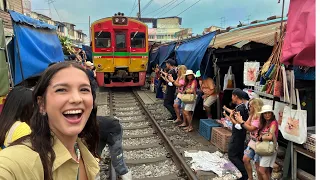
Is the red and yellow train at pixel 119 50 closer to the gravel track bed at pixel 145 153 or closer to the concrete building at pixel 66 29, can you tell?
the gravel track bed at pixel 145 153

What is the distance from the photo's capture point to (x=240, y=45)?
4895 millimetres

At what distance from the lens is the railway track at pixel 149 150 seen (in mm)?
4488

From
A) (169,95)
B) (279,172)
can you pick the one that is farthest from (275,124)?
(169,95)

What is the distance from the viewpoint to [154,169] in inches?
185

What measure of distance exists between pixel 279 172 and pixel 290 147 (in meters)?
0.70

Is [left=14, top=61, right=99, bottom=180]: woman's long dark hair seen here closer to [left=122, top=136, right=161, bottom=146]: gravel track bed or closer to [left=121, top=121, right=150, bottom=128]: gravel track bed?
[left=122, top=136, right=161, bottom=146]: gravel track bed

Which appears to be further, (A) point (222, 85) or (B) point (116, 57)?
(B) point (116, 57)

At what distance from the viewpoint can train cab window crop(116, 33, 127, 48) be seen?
12.7 meters

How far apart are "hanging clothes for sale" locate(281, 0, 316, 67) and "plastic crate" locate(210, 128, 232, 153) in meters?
2.53

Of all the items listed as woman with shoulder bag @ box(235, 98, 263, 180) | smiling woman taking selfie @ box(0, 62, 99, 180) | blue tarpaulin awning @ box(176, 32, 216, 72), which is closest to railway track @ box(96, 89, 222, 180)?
woman with shoulder bag @ box(235, 98, 263, 180)

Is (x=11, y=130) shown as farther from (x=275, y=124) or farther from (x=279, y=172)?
(x=279, y=172)

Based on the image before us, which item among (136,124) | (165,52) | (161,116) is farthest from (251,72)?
(165,52)

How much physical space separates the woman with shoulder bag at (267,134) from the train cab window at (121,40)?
32.6 feet

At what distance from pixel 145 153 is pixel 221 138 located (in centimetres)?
164
